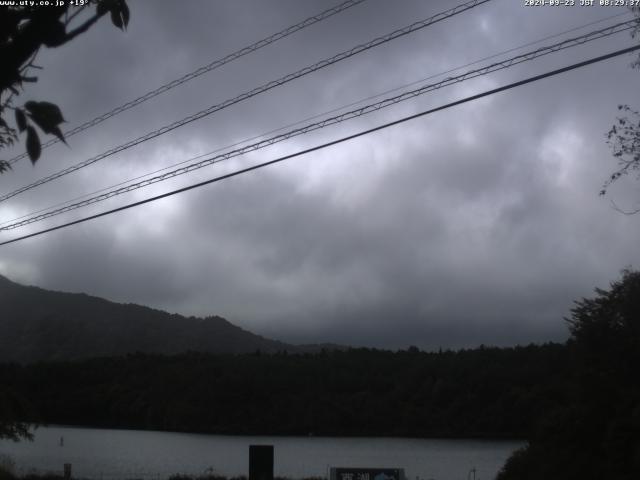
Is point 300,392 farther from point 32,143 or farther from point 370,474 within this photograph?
point 32,143

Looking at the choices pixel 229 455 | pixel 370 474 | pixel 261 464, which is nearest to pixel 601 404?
pixel 370 474

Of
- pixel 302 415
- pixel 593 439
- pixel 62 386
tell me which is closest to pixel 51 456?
pixel 62 386

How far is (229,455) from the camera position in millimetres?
67250

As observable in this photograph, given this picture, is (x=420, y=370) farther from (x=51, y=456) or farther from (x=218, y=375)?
(x=51, y=456)

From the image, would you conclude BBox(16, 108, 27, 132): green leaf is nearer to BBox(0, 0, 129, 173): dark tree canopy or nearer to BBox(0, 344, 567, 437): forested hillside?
BBox(0, 0, 129, 173): dark tree canopy

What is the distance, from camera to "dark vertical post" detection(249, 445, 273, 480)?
1767cm

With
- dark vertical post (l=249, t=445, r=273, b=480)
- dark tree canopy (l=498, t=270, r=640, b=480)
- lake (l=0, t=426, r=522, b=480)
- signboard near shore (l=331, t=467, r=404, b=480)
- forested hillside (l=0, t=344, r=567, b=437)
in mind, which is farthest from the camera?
forested hillside (l=0, t=344, r=567, b=437)

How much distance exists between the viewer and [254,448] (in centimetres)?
1794

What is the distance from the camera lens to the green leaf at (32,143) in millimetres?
3574

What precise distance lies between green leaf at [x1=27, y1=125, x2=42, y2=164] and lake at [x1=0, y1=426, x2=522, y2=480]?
4181 cm

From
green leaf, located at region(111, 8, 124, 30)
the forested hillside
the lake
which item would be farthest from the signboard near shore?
the forested hillside

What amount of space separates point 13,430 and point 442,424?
67.6m

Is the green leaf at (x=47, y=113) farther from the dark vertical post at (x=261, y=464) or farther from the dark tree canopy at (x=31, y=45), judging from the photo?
the dark vertical post at (x=261, y=464)

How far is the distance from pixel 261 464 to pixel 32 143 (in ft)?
49.8
